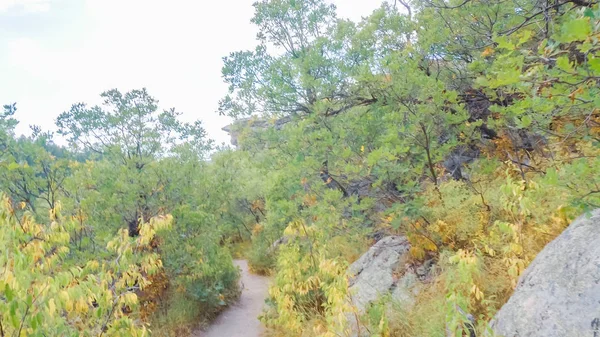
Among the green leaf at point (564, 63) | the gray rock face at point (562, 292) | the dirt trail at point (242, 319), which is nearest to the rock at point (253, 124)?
the dirt trail at point (242, 319)

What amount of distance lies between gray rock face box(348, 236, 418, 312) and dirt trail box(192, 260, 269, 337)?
136 inches

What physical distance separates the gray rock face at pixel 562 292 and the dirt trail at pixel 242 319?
637cm

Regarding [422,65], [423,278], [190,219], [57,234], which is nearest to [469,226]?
[423,278]

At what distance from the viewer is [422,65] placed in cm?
646

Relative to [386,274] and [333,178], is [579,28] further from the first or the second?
[333,178]

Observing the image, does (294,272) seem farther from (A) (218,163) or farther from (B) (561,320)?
(A) (218,163)

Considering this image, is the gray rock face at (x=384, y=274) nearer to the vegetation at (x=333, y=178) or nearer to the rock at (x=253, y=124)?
the vegetation at (x=333, y=178)

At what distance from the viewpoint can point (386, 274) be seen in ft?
18.2

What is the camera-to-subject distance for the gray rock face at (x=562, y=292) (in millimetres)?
2293

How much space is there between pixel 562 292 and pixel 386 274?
10.4 feet

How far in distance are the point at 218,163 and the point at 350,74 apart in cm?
803

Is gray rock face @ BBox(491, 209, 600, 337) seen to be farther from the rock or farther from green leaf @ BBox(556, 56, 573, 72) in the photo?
the rock

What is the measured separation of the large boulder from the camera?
5052mm

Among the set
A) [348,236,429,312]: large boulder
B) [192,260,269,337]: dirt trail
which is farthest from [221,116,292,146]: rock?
[192,260,269,337]: dirt trail
